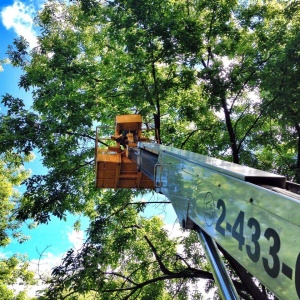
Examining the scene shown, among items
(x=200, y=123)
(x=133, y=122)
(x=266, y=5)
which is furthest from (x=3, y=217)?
(x=266, y=5)

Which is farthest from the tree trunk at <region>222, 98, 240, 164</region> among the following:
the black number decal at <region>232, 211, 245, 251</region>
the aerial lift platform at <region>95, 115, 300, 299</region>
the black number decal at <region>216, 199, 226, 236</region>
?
the black number decal at <region>232, 211, 245, 251</region>

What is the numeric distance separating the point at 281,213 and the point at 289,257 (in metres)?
0.20

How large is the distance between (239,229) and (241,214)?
0.10 meters

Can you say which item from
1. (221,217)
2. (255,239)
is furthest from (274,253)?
(221,217)

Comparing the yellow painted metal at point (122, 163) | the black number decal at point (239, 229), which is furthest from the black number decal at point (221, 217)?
the yellow painted metal at point (122, 163)

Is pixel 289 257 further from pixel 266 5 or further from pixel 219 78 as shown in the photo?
pixel 266 5

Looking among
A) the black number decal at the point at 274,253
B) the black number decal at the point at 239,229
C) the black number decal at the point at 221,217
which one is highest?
the black number decal at the point at 221,217

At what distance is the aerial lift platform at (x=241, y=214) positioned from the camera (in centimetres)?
151

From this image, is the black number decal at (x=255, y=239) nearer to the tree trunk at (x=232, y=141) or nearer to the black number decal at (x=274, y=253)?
the black number decal at (x=274, y=253)

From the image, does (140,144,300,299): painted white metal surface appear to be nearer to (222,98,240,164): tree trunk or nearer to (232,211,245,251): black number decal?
(232,211,245,251): black number decal

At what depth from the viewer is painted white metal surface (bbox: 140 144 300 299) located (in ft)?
4.90

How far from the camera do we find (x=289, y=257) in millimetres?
1489

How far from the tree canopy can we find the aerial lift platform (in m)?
5.45

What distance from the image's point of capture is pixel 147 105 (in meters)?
Answer: 10.6
